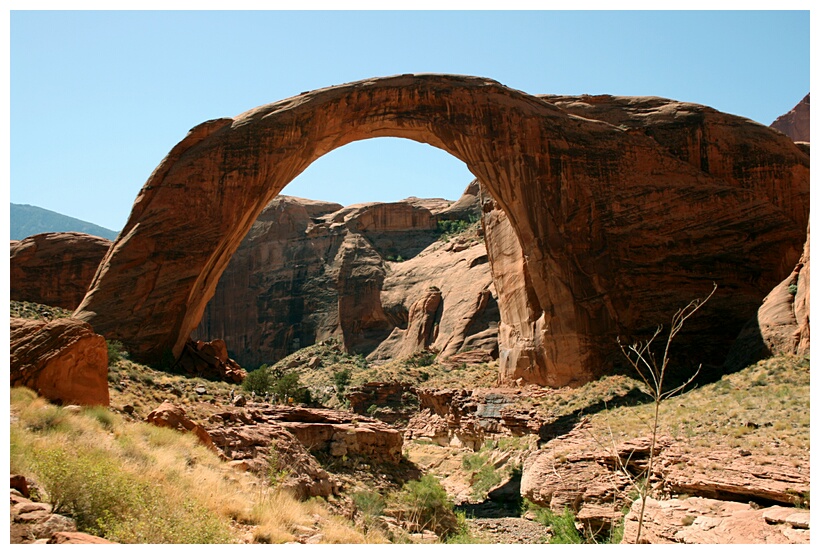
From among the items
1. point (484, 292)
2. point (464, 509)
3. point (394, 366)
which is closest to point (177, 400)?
point (464, 509)

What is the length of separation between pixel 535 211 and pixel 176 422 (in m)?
16.5

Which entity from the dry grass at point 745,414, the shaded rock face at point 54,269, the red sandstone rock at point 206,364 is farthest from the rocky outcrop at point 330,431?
the shaded rock face at point 54,269

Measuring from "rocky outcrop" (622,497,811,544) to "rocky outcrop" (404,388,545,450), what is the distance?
44.8 feet

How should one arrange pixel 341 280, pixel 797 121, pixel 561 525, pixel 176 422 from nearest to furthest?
pixel 176 422 → pixel 561 525 → pixel 341 280 → pixel 797 121

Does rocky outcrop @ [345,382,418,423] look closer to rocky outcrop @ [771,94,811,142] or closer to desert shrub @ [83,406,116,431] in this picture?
desert shrub @ [83,406,116,431]

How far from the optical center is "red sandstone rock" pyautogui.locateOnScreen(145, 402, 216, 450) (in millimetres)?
14248

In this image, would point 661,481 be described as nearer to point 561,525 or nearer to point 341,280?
point 561,525

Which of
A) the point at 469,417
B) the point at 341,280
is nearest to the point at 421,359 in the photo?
the point at 469,417

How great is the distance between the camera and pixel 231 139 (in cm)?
2867

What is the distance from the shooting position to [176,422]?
14469mm

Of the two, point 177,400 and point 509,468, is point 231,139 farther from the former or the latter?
point 509,468

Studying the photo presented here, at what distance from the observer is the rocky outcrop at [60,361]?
1252cm

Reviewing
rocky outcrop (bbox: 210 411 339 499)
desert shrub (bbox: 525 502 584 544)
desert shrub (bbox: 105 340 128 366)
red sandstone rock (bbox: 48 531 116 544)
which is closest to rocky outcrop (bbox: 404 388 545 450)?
desert shrub (bbox: 525 502 584 544)

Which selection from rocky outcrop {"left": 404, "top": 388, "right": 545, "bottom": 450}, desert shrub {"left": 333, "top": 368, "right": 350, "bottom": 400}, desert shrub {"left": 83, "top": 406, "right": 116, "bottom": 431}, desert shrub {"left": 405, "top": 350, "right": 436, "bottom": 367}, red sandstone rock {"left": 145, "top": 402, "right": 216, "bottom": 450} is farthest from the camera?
desert shrub {"left": 405, "top": 350, "right": 436, "bottom": 367}
